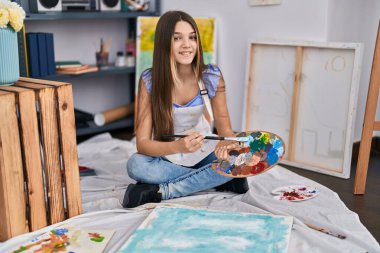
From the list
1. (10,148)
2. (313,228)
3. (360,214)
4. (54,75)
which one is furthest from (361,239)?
(54,75)

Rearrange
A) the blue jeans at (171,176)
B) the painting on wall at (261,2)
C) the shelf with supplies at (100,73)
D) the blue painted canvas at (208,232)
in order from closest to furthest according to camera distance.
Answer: the blue painted canvas at (208,232) → the blue jeans at (171,176) → the painting on wall at (261,2) → the shelf with supplies at (100,73)

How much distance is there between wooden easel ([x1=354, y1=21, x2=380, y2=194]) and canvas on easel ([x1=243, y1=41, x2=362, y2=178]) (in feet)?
0.68

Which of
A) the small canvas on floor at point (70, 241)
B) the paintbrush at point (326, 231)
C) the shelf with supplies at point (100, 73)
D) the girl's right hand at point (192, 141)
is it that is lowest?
the small canvas on floor at point (70, 241)

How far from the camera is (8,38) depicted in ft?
5.16

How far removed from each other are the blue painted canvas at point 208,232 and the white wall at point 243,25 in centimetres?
118

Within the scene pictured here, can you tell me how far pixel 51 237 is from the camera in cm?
156

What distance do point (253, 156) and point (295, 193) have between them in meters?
0.31

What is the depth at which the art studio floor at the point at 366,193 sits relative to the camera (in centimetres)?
181

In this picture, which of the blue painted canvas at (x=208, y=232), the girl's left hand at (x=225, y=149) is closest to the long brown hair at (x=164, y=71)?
the girl's left hand at (x=225, y=149)

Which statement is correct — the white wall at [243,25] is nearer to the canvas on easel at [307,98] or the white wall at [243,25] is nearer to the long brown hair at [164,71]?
the canvas on easel at [307,98]

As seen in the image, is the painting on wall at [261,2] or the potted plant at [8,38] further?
the painting on wall at [261,2]

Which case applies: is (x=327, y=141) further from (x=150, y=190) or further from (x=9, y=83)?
(x=9, y=83)

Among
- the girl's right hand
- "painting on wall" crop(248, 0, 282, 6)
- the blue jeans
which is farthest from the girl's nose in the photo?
"painting on wall" crop(248, 0, 282, 6)

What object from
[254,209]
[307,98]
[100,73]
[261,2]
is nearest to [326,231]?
[254,209]
